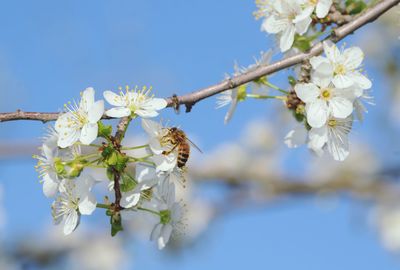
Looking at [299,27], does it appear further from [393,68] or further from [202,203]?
[202,203]

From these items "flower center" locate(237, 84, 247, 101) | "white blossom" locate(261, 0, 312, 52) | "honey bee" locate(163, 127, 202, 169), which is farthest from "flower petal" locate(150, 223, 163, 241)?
"white blossom" locate(261, 0, 312, 52)

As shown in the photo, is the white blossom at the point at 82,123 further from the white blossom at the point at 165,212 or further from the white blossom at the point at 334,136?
the white blossom at the point at 334,136

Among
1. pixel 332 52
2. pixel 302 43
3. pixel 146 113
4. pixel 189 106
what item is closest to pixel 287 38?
pixel 302 43

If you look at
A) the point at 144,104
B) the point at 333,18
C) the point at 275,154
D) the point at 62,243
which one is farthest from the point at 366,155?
the point at 144,104

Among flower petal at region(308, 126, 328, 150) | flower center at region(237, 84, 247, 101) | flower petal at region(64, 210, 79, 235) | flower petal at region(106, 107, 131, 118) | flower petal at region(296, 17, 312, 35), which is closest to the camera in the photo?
flower petal at region(106, 107, 131, 118)

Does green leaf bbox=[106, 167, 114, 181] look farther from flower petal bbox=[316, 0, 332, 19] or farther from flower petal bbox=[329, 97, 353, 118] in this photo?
flower petal bbox=[316, 0, 332, 19]

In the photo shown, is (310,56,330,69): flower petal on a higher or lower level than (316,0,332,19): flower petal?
lower
